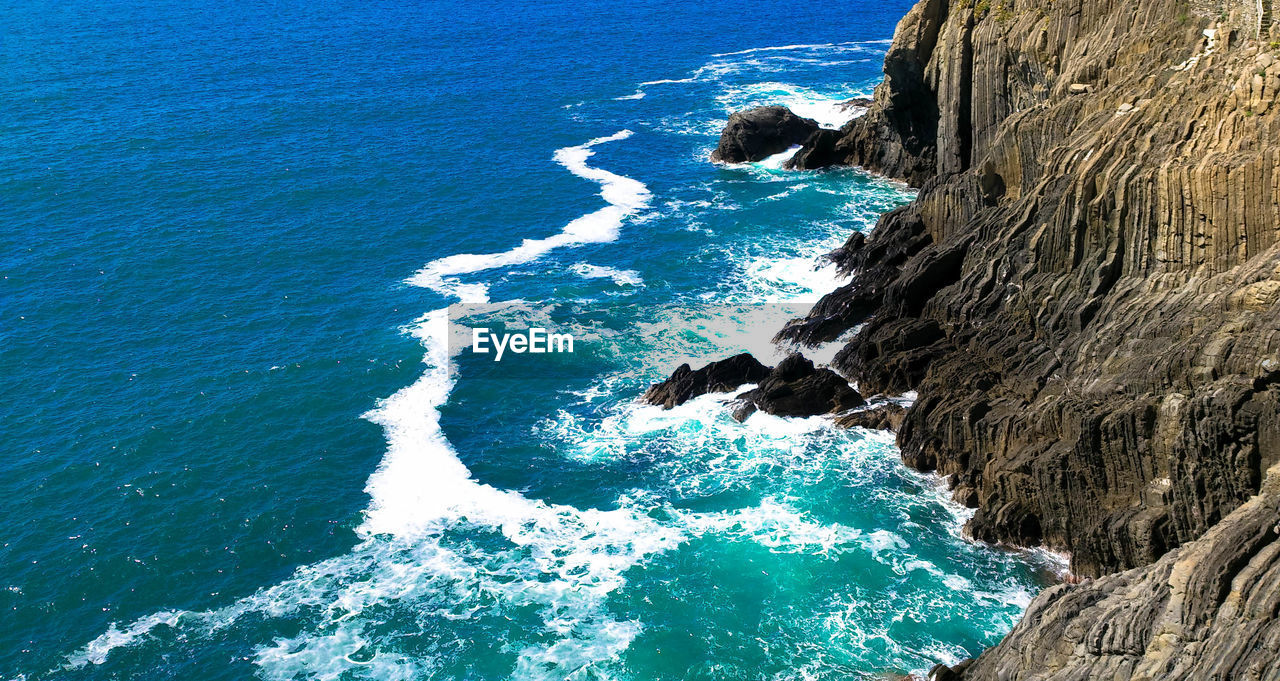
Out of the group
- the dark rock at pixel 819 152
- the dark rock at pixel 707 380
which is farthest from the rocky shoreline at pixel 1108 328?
the dark rock at pixel 819 152

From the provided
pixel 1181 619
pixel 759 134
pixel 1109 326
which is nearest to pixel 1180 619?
pixel 1181 619

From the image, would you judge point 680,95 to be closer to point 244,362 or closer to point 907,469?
point 244,362

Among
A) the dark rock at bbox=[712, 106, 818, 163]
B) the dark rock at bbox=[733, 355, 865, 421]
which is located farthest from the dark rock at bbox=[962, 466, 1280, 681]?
the dark rock at bbox=[712, 106, 818, 163]

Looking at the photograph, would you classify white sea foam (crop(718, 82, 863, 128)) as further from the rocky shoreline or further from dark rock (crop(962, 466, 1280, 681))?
dark rock (crop(962, 466, 1280, 681))

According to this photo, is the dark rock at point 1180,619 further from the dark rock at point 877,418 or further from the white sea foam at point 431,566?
the dark rock at point 877,418

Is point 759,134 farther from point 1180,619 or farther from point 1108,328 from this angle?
point 1180,619
